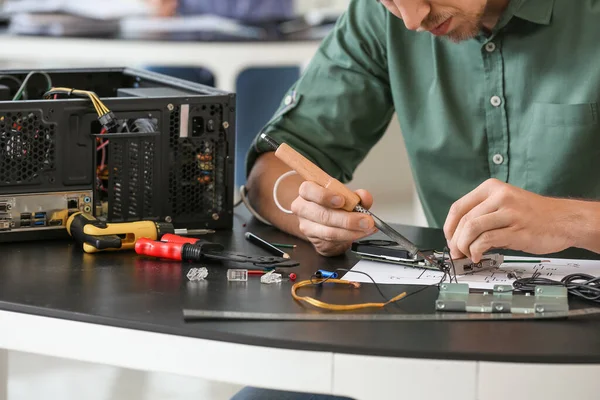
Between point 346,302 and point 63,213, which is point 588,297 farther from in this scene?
point 63,213

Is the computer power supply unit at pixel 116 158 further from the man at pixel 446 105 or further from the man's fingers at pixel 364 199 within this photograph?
the man's fingers at pixel 364 199

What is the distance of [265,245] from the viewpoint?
136 cm

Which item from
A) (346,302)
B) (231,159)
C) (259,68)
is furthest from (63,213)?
(259,68)

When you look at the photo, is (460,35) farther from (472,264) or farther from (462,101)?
(472,264)

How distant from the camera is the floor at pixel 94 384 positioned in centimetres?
241

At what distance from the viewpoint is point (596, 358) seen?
92cm

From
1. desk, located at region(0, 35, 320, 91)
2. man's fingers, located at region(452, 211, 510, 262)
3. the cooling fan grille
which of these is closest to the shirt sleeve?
the cooling fan grille

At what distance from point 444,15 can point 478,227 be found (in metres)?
0.41

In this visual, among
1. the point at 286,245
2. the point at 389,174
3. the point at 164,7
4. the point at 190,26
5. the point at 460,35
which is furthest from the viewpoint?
the point at 389,174

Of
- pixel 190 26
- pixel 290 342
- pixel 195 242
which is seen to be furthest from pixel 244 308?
pixel 190 26

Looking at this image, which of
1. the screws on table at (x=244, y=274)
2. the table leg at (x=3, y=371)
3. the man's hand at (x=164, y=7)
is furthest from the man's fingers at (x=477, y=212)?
the man's hand at (x=164, y=7)

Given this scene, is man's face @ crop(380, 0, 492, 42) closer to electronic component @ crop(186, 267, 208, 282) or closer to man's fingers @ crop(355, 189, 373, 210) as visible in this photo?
man's fingers @ crop(355, 189, 373, 210)

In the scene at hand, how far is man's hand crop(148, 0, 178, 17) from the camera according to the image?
3.82 meters

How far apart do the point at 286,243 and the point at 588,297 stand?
46cm
